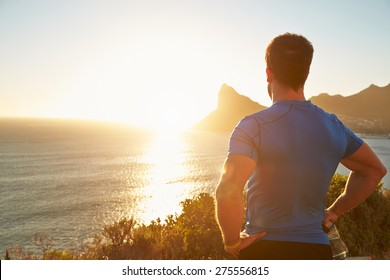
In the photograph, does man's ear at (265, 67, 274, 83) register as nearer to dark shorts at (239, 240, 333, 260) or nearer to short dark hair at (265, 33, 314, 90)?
short dark hair at (265, 33, 314, 90)

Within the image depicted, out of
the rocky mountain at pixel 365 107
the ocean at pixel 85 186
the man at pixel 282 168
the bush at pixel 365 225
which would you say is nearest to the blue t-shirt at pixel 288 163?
the man at pixel 282 168

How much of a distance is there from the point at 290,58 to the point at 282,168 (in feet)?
2.04

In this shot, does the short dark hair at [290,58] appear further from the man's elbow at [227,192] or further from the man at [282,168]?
the man's elbow at [227,192]

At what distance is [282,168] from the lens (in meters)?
1.84

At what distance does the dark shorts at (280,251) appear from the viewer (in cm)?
199

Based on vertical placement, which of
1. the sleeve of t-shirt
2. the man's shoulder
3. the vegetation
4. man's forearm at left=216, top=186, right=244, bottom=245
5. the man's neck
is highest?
the man's neck

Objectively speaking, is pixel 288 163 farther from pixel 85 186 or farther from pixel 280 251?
pixel 85 186

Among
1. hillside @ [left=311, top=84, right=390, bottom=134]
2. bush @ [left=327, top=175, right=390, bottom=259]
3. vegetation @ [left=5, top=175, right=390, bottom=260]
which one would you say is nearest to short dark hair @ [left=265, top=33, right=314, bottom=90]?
vegetation @ [left=5, top=175, right=390, bottom=260]

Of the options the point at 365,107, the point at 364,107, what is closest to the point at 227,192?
the point at 364,107

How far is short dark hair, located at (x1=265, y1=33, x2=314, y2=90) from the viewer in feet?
6.41

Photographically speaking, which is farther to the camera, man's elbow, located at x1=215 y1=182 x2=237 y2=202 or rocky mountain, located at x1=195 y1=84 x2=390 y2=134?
rocky mountain, located at x1=195 y1=84 x2=390 y2=134
